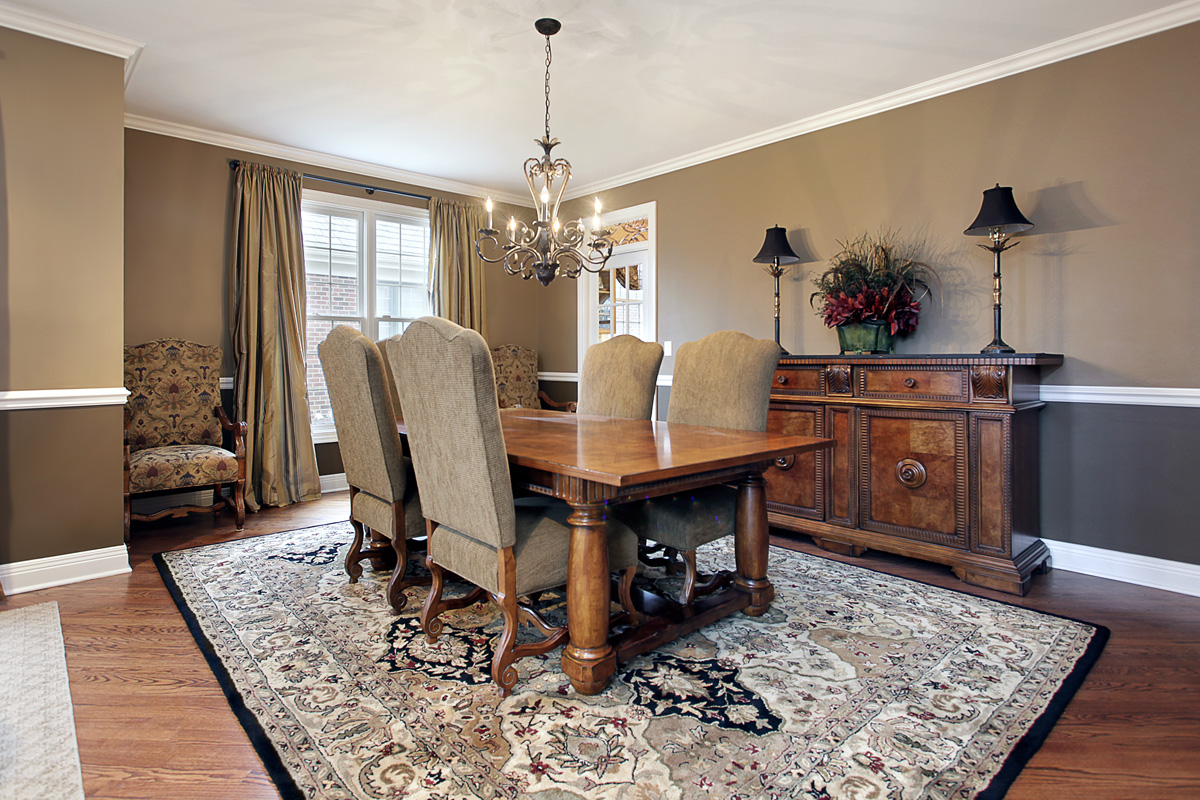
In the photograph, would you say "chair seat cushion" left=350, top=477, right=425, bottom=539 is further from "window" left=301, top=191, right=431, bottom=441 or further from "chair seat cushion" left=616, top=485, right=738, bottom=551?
"window" left=301, top=191, right=431, bottom=441

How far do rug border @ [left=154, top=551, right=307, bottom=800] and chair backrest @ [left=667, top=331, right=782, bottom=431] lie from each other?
77.2 inches

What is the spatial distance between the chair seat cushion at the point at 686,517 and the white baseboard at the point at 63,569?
2.56 m

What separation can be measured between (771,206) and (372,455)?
3169 mm

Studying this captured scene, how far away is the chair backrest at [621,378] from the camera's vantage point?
10.4 ft

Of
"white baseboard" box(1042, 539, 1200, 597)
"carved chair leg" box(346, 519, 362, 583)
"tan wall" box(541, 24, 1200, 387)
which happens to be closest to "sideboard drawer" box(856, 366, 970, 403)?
"tan wall" box(541, 24, 1200, 387)

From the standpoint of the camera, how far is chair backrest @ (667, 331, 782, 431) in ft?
8.61

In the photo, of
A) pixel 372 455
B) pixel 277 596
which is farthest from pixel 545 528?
pixel 277 596

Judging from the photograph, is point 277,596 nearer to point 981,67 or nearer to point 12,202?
point 12,202

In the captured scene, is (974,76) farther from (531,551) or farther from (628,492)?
(531,551)

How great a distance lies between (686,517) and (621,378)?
115 cm

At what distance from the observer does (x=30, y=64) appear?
112 inches

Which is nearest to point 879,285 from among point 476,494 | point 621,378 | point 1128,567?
point 621,378

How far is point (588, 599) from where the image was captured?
1854 millimetres

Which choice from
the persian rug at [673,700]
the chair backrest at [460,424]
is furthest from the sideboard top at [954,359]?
the chair backrest at [460,424]
